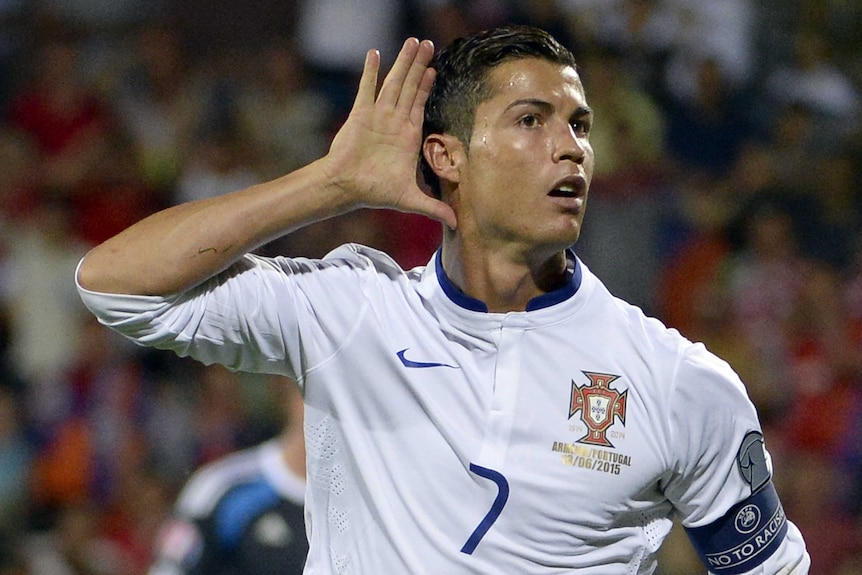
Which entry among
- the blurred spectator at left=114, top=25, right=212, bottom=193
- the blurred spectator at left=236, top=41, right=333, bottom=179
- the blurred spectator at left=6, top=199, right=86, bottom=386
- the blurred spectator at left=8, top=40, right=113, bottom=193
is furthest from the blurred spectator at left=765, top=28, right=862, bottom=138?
the blurred spectator at left=6, top=199, right=86, bottom=386

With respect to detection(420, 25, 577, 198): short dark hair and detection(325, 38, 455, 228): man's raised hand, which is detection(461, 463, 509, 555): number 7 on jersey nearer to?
detection(325, 38, 455, 228): man's raised hand

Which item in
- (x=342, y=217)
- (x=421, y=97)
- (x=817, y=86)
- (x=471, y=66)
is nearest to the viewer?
(x=421, y=97)

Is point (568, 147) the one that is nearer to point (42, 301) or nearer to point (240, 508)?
point (240, 508)

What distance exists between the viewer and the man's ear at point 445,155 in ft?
10.3

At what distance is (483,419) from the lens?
290 centimetres

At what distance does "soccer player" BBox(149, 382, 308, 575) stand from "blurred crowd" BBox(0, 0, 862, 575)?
99.3 inches

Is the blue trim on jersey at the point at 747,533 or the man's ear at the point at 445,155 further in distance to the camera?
the man's ear at the point at 445,155

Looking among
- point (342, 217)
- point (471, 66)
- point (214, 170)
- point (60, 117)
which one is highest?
point (60, 117)

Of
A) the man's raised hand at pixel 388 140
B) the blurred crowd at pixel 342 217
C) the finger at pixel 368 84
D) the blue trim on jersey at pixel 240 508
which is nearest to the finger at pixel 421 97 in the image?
the man's raised hand at pixel 388 140

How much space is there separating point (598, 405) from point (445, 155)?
72 cm

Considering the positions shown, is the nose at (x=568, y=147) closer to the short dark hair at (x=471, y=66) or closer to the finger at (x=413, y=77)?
the short dark hair at (x=471, y=66)

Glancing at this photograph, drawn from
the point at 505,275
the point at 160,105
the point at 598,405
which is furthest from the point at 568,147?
the point at 160,105

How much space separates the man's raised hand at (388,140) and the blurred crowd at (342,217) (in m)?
4.17

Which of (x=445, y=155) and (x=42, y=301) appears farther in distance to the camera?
(x=42, y=301)
